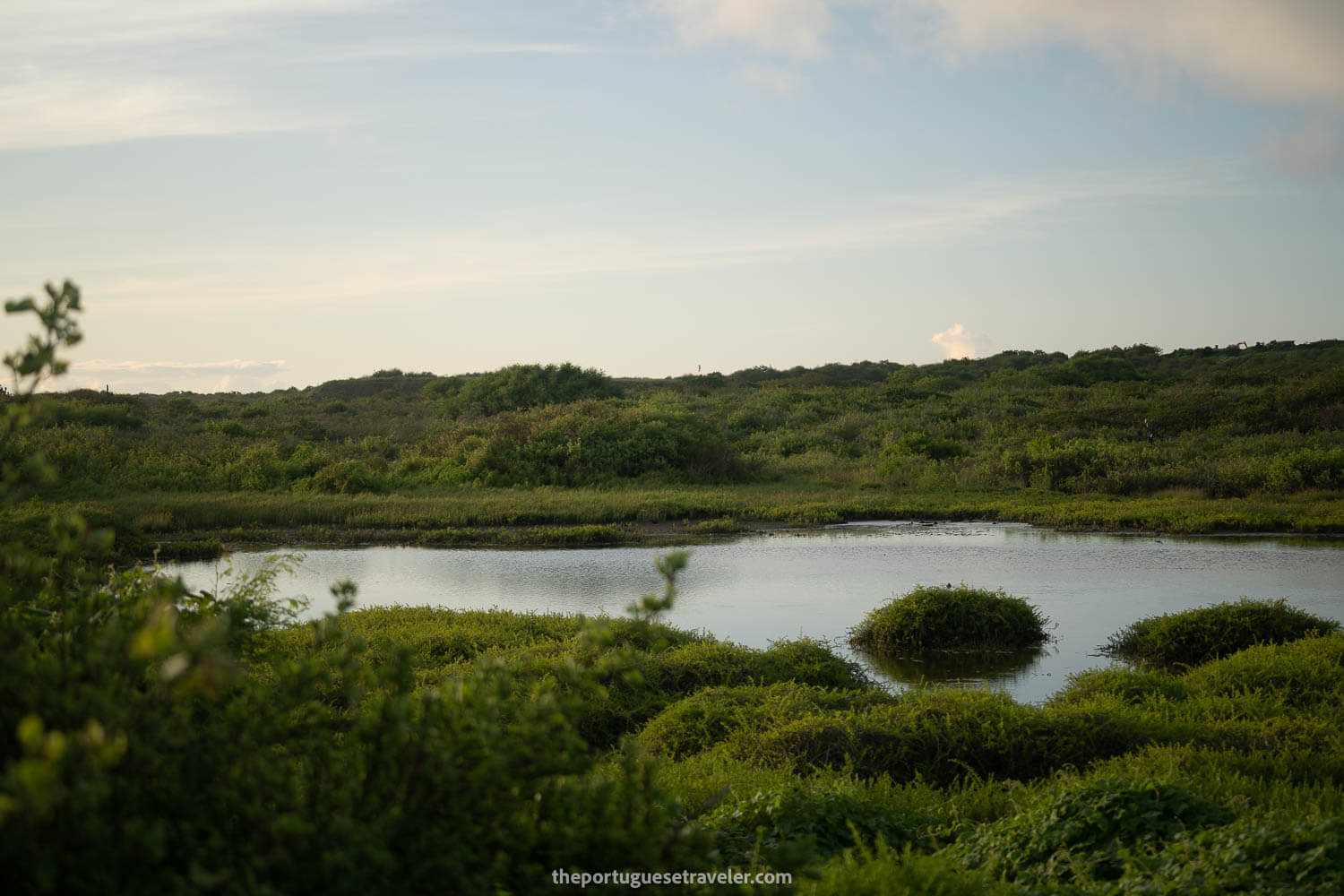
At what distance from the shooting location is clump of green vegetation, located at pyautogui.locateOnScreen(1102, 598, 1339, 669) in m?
10.3

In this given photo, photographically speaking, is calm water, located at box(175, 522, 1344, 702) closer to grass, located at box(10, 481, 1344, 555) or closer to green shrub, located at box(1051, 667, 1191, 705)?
green shrub, located at box(1051, 667, 1191, 705)

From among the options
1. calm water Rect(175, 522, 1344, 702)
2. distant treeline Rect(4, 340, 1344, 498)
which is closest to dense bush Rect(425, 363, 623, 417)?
distant treeline Rect(4, 340, 1344, 498)

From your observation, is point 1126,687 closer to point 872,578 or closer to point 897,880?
point 897,880

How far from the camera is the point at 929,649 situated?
1128cm

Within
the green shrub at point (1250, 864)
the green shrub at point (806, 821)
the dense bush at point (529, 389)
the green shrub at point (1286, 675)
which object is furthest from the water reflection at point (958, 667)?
the dense bush at point (529, 389)

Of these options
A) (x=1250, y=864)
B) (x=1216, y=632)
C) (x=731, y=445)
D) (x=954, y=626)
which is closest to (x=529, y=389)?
(x=731, y=445)

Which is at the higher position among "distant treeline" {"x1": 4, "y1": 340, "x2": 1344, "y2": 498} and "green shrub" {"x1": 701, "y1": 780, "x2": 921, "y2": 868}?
"distant treeline" {"x1": 4, "y1": 340, "x2": 1344, "y2": 498}

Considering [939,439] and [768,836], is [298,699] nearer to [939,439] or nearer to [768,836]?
[768,836]

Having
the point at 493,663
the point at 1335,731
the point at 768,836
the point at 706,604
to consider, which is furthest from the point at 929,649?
the point at 493,663

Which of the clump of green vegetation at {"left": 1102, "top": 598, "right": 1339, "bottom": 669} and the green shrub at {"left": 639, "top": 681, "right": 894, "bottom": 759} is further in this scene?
the clump of green vegetation at {"left": 1102, "top": 598, "right": 1339, "bottom": 669}

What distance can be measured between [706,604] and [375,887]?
11.3m

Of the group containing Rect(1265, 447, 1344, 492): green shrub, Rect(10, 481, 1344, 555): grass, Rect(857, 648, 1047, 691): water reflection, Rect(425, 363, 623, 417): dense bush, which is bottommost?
Rect(857, 648, 1047, 691): water reflection

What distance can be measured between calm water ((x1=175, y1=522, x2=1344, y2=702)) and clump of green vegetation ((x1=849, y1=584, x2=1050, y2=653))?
0.29 m

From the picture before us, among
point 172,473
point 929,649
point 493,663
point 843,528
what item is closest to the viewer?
point 493,663
